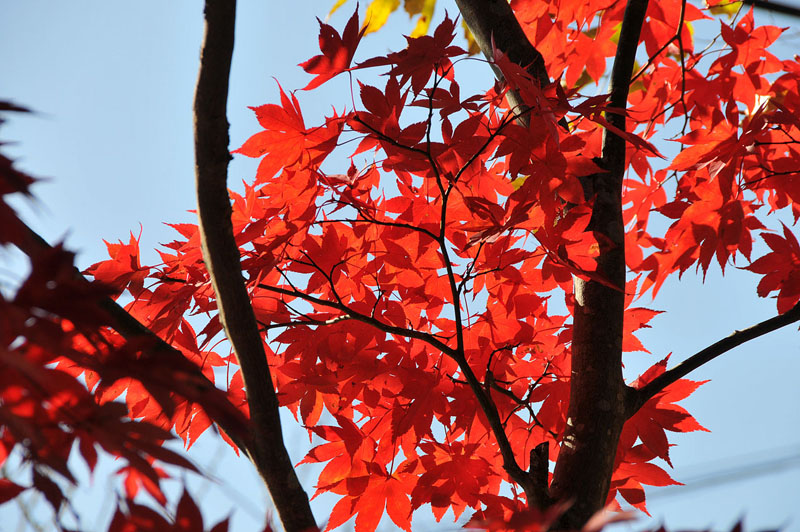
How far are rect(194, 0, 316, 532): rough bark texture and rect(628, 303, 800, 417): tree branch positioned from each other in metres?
0.53

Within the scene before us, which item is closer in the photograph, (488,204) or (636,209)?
(488,204)

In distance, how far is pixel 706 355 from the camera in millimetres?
991

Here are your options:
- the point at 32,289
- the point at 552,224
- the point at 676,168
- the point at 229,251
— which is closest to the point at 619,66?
the point at 676,168

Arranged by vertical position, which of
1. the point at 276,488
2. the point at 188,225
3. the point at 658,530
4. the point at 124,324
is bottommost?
the point at 658,530

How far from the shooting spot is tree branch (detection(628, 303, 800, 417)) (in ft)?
3.24

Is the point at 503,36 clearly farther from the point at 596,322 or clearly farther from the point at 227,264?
the point at 227,264

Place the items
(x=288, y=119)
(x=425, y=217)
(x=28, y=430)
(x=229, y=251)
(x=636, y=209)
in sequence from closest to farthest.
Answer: (x=28, y=430) → (x=229, y=251) → (x=288, y=119) → (x=425, y=217) → (x=636, y=209)

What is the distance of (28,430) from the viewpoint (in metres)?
0.45

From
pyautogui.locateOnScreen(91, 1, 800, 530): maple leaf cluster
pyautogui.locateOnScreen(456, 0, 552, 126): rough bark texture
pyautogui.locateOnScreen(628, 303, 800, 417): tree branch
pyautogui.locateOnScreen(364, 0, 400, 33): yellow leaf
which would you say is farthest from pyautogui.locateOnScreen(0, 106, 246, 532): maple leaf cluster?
pyautogui.locateOnScreen(364, 0, 400, 33): yellow leaf

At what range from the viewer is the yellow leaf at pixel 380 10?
→ 176 cm

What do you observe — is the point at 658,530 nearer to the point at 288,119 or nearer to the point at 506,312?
the point at 506,312

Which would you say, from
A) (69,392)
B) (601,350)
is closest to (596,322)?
(601,350)

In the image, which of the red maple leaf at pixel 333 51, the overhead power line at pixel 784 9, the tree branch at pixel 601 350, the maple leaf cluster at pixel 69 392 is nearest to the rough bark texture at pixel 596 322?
the tree branch at pixel 601 350

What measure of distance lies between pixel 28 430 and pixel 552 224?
764 mm
